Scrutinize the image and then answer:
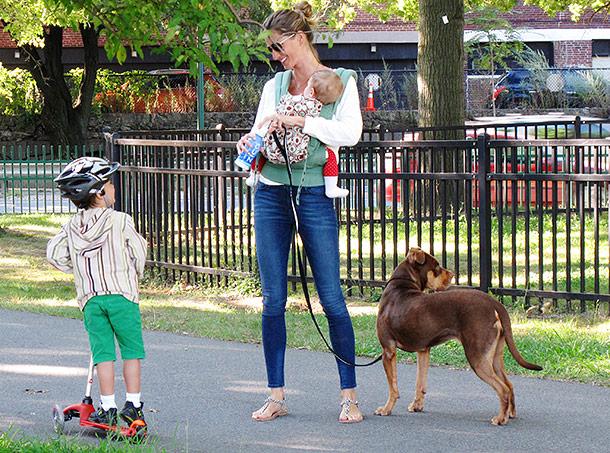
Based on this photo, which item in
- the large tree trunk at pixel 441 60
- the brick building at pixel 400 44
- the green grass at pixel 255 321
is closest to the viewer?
the green grass at pixel 255 321

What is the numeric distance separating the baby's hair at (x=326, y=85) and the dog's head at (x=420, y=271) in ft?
3.14

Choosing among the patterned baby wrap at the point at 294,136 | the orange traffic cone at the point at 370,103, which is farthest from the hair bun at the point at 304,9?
the orange traffic cone at the point at 370,103

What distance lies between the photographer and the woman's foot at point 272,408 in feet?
20.1

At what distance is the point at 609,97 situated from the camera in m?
36.3

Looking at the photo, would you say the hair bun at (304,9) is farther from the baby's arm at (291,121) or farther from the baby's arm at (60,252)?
the baby's arm at (60,252)

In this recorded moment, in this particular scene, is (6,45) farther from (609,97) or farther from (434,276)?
(434,276)

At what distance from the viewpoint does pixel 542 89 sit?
1423 inches

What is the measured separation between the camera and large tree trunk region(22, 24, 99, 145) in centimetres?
3194

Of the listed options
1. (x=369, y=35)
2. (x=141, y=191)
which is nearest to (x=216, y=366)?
(x=141, y=191)

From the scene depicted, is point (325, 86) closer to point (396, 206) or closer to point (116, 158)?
point (396, 206)

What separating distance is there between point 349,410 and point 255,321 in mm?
3094

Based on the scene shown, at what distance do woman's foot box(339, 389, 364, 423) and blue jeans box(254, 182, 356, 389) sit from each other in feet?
0.14

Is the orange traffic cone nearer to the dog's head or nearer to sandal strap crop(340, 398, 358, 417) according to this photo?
the dog's head

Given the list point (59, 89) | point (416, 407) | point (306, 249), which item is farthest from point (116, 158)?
point (59, 89)
